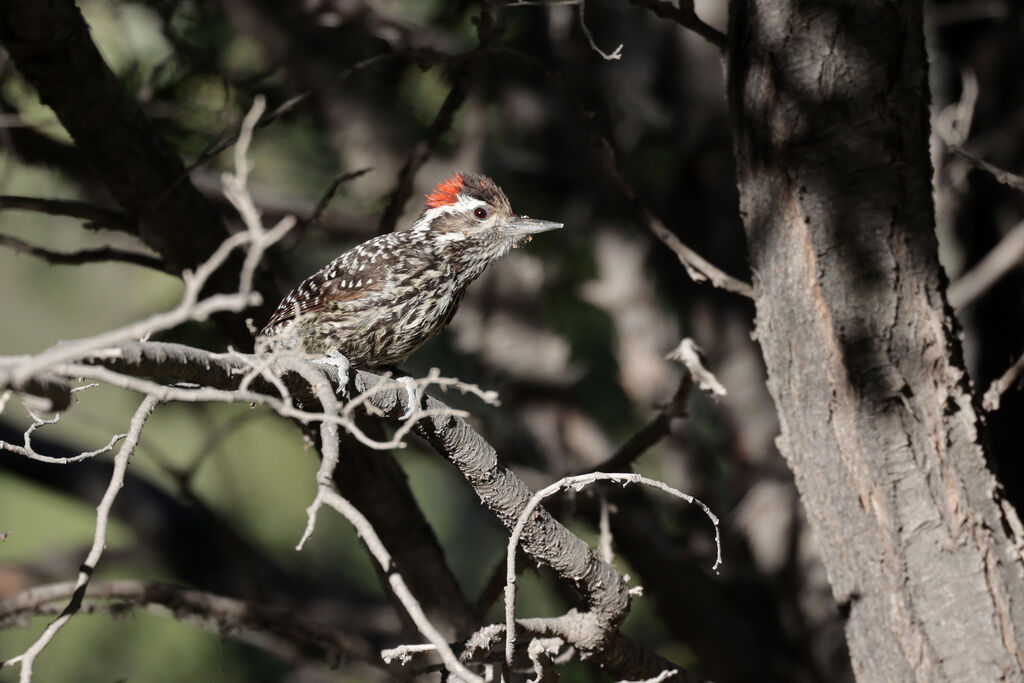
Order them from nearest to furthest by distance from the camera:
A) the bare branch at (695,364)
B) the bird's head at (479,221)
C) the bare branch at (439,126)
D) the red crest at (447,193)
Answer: the bare branch at (695,364) < the bare branch at (439,126) < the bird's head at (479,221) < the red crest at (447,193)

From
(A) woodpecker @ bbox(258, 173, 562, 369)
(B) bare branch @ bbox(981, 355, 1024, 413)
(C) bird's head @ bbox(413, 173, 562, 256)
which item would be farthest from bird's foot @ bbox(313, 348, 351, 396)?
(B) bare branch @ bbox(981, 355, 1024, 413)

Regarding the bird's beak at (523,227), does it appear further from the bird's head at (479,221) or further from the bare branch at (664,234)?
the bare branch at (664,234)

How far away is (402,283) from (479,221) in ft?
1.40

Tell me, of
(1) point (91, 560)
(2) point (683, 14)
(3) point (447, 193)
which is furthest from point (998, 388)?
(1) point (91, 560)

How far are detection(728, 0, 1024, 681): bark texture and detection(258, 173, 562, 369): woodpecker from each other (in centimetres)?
105

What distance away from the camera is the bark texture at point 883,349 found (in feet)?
8.99

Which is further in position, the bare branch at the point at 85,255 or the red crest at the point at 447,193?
the red crest at the point at 447,193

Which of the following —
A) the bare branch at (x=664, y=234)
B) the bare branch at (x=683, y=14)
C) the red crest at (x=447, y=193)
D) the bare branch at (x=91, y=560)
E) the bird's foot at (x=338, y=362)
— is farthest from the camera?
the red crest at (x=447, y=193)

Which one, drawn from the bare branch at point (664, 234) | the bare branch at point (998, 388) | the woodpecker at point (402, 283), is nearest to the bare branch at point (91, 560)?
the woodpecker at point (402, 283)

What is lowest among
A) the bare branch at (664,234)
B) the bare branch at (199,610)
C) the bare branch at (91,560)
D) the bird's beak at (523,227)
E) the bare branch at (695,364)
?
the bare branch at (91,560)

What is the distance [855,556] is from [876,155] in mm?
1085

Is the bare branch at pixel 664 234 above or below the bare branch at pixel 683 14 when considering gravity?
below

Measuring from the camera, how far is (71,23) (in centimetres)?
318

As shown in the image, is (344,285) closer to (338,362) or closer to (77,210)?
(338,362)
